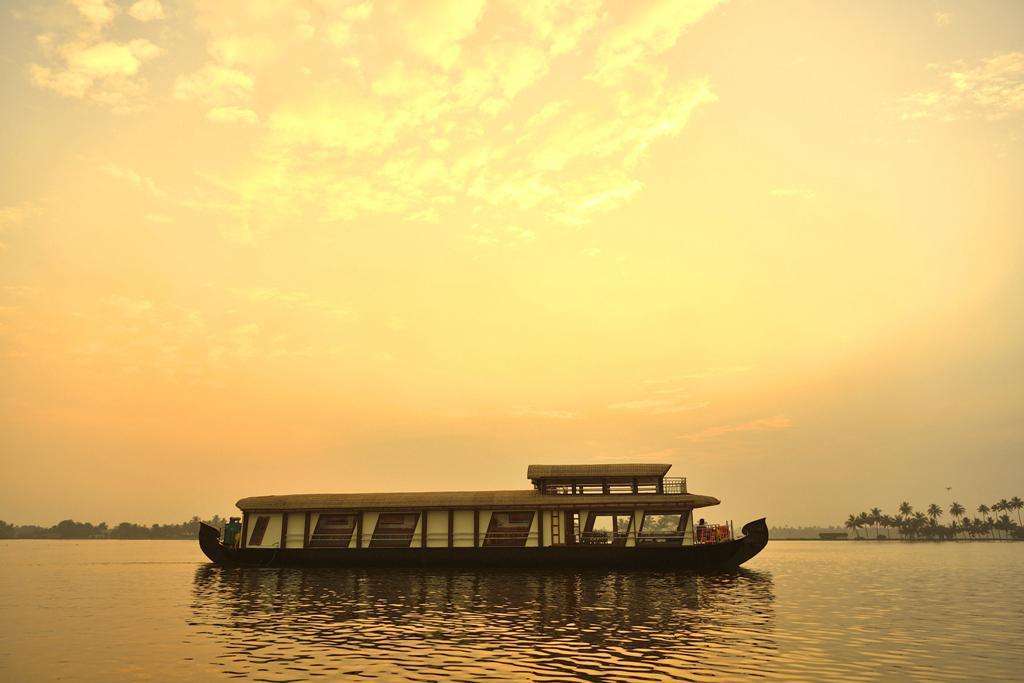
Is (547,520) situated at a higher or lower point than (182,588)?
higher

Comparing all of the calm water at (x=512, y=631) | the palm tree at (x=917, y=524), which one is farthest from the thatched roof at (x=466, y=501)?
the palm tree at (x=917, y=524)

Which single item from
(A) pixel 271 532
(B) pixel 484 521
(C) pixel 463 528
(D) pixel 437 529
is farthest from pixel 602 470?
(A) pixel 271 532

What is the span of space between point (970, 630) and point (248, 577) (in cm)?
3009

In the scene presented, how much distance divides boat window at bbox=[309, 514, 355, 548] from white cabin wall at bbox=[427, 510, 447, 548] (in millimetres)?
4485

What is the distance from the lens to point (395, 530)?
36.6 meters

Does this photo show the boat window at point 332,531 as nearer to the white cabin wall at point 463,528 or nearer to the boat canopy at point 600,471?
the white cabin wall at point 463,528

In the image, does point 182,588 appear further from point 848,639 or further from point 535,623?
point 848,639

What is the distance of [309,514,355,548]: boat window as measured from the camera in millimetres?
36812

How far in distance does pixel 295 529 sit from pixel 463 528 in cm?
979

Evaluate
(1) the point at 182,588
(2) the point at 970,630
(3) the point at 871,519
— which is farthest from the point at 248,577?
(3) the point at 871,519

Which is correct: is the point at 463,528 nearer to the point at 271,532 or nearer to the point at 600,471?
the point at 600,471

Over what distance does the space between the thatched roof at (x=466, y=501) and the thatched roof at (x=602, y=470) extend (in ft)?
3.84

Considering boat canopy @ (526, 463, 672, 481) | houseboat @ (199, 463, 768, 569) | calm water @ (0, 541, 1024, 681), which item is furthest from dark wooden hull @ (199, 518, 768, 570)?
boat canopy @ (526, 463, 672, 481)

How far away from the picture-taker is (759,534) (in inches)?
1315
